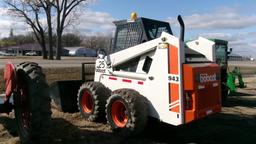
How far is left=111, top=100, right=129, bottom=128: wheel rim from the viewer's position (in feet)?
24.8

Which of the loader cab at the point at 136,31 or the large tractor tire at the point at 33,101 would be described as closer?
the large tractor tire at the point at 33,101

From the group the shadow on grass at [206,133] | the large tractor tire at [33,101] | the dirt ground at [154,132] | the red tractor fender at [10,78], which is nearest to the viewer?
the large tractor tire at [33,101]

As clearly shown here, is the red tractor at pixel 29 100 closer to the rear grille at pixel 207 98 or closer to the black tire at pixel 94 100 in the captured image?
the black tire at pixel 94 100

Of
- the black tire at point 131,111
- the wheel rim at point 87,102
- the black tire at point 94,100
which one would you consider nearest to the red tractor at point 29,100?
the black tire at point 131,111

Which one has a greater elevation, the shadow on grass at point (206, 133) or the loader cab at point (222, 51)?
the loader cab at point (222, 51)

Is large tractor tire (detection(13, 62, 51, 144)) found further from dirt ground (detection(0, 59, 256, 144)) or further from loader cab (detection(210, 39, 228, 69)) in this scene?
loader cab (detection(210, 39, 228, 69))

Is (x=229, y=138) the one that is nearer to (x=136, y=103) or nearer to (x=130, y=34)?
(x=136, y=103)

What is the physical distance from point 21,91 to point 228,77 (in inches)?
448

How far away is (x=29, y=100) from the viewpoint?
5.41 meters

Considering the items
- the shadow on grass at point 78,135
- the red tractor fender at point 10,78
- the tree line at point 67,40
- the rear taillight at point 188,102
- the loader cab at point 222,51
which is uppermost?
the tree line at point 67,40

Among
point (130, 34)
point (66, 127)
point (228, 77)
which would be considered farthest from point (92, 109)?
point (228, 77)

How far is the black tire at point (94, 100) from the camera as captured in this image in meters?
8.25

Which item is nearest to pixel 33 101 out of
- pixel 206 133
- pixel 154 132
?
pixel 154 132

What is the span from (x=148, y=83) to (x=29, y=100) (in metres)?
2.69
